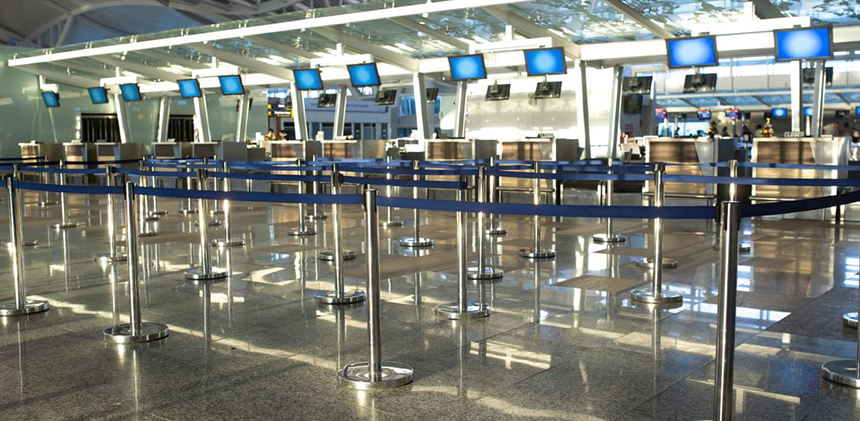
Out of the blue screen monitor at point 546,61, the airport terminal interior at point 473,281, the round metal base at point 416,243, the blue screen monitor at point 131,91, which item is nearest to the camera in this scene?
the airport terminal interior at point 473,281

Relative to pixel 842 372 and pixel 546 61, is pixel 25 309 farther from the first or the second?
pixel 546 61

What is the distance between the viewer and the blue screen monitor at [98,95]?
35875mm

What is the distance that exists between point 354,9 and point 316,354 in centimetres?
1628

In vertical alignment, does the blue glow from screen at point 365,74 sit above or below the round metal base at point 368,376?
above

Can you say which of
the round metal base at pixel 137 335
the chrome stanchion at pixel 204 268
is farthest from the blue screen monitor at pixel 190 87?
the round metal base at pixel 137 335

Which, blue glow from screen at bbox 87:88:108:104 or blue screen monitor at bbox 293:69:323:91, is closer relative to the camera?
blue screen monitor at bbox 293:69:323:91

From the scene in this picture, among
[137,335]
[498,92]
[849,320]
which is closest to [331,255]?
[137,335]

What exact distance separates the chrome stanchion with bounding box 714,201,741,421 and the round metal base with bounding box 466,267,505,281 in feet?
13.8

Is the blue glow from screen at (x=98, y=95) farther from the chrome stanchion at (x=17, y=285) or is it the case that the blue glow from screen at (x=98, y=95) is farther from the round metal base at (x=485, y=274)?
the round metal base at (x=485, y=274)

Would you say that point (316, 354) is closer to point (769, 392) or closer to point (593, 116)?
point (769, 392)

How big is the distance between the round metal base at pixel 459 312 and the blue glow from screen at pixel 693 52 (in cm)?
1405

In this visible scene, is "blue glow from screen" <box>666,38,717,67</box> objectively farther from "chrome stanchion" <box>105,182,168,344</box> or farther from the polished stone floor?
"chrome stanchion" <box>105,182,168,344</box>

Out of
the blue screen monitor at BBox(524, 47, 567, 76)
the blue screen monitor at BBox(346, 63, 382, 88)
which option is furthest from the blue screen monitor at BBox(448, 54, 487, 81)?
the blue screen monitor at BBox(346, 63, 382, 88)

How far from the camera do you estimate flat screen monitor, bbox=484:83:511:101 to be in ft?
91.4
